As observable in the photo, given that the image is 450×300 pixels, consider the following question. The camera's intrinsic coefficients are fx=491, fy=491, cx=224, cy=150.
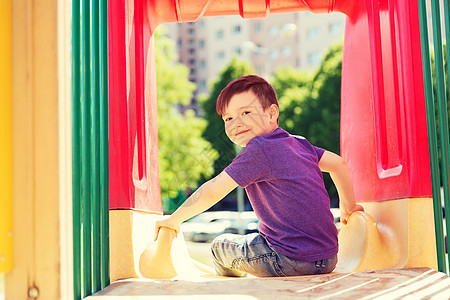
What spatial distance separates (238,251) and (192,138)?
13976 millimetres

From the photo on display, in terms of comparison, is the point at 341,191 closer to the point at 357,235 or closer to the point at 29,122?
the point at 357,235

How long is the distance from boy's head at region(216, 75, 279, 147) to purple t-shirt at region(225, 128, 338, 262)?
17 centimetres

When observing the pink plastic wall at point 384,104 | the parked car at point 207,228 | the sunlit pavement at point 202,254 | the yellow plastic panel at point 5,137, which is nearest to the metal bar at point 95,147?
the yellow plastic panel at point 5,137

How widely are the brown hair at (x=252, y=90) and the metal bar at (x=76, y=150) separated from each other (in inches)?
31.7

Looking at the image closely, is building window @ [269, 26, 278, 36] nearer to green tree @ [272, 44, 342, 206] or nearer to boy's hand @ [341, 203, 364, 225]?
green tree @ [272, 44, 342, 206]

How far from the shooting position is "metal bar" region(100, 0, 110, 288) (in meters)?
1.49

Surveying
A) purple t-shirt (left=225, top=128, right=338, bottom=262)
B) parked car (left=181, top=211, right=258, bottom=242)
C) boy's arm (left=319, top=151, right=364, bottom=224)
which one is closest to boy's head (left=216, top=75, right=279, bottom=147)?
purple t-shirt (left=225, top=128, right=338, bottom=262)

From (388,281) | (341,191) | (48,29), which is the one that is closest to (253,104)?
(341,191)

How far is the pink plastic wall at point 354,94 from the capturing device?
181 cm

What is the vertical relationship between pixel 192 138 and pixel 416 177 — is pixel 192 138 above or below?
above

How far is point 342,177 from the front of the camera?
6.79 ft

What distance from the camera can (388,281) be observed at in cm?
135

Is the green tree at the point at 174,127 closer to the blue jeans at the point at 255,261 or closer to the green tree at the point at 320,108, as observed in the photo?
the green tree at the point at 320,108

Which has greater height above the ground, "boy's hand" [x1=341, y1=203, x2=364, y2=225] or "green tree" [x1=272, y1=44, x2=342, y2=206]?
"green tree" [x1=272, y1=44, x2=342, y2=206]
